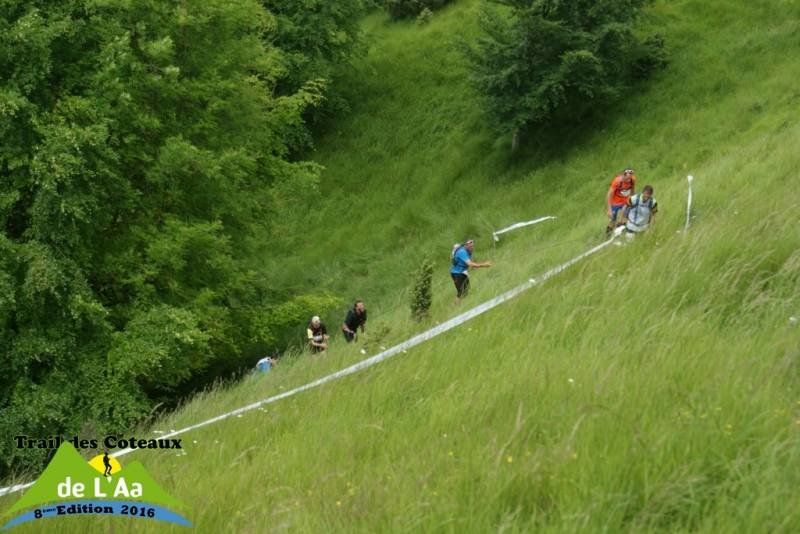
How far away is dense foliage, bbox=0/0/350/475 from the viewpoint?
12594 millimetres

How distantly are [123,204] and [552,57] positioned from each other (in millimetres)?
13188

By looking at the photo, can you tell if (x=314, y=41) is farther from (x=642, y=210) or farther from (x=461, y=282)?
(x=642, y=210)

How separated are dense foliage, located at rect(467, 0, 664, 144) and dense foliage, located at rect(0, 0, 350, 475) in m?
7.62

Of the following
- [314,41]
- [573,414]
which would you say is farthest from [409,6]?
[573,414]

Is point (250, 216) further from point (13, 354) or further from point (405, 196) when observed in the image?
point (405, 196)

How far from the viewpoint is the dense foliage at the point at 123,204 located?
12.6 metres

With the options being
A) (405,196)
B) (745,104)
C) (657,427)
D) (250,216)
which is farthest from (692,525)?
(405,196)

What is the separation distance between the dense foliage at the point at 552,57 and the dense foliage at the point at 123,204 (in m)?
7.62

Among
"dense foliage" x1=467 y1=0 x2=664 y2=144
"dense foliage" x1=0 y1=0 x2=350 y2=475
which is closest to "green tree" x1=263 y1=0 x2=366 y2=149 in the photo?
"dense foliage" x1=467 y1=0 x2=664 y2=144

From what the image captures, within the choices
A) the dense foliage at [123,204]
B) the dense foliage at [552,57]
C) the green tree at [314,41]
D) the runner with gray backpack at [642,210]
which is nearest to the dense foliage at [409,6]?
the green tree at [314,41]

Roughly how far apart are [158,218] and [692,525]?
13.7m

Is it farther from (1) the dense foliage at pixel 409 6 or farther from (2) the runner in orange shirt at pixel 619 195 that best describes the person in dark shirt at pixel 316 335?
(1) the dense foliage at pixel 409 6

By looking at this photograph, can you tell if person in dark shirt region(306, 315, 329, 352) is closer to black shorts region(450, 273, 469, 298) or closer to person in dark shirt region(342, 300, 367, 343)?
person in dark shirt region(342, 300, 367, 343)

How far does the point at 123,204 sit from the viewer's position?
1464 centimetres
